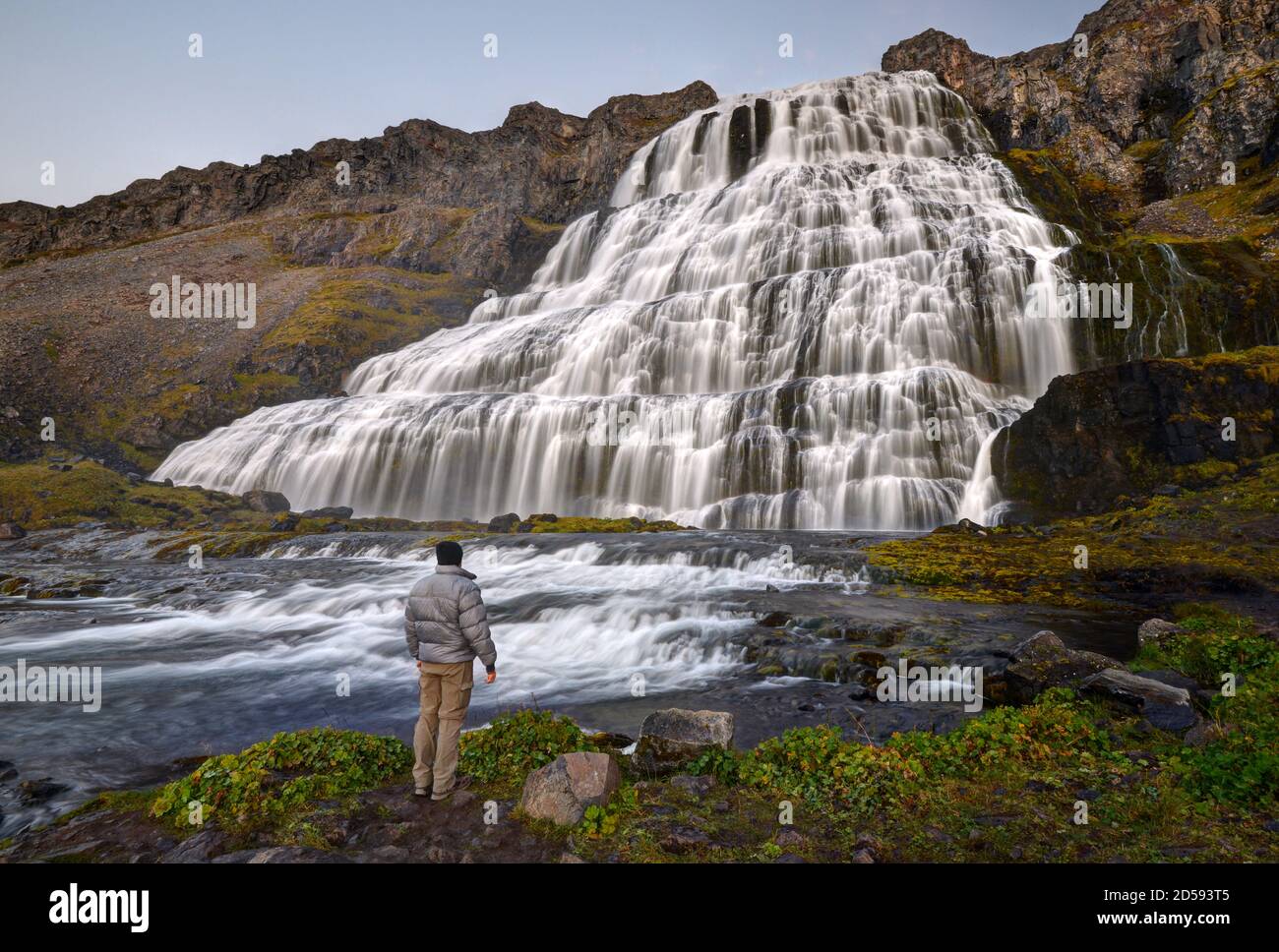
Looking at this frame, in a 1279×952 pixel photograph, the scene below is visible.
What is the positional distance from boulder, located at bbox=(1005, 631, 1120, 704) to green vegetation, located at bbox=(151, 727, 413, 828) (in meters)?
7.15

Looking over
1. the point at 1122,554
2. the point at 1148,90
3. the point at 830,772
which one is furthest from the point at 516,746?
the point at 1148,90

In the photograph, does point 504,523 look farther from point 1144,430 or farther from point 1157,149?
point 1157,149

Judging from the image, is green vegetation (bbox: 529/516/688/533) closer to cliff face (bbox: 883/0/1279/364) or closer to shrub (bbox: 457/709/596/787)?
shrub (bbox: 457/709/596/787)

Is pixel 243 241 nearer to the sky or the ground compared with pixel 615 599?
nearer to the sky

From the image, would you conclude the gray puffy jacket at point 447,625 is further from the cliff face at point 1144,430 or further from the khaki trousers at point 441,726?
the cliff face at point 1144,430

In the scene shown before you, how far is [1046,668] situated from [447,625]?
7.12 metres

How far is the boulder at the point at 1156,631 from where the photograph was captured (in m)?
9.12

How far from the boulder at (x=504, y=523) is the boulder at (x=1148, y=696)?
21.5 meters

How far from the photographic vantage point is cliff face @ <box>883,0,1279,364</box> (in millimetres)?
26922
